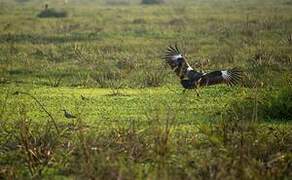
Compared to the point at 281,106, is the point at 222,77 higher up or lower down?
higher up

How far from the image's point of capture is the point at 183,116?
29.0 ft

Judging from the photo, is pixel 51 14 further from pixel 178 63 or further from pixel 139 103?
pixel 178 63

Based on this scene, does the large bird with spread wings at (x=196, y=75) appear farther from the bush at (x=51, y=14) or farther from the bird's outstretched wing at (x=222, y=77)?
the bush at (x=51, y=14)

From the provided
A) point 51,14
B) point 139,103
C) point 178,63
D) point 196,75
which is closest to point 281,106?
point 196,75

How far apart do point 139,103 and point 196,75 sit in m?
0.95

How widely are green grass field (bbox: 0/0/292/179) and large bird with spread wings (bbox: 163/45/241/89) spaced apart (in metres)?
0.32

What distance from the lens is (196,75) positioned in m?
9.45

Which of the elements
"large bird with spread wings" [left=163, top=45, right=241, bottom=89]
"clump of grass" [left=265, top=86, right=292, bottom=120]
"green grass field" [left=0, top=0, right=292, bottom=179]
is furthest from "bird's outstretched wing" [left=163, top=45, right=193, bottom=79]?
"clump of grass" [left=265, top=86, right=292, bottom=120]

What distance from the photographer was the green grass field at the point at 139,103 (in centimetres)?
628

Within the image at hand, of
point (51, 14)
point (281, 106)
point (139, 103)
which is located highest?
point (281, 106)

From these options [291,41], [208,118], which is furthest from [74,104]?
[291,41]

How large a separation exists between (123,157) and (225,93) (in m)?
4.48

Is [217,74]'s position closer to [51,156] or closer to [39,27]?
[51,156]

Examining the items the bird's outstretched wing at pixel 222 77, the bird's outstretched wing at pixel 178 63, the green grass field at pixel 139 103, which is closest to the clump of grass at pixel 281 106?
the green grass field at pixel 139 103
